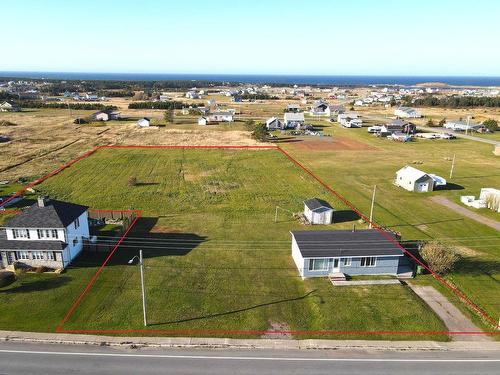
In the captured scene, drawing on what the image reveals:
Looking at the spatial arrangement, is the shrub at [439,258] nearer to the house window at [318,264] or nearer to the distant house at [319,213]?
the house window at [318,264]

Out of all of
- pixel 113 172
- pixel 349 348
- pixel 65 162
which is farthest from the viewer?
pixel 65 162

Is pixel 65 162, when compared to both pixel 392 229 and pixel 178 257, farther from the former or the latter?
pixel 392 229

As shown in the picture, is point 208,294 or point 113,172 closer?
point 208,294

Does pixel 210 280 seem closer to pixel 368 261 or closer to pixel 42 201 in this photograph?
pixel 368 261

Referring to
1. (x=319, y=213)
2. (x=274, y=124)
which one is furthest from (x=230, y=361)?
(x=274, y=124)

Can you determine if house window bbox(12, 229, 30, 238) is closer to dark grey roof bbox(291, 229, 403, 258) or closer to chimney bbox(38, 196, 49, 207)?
chimney bbox(38, 196, 49, 207)

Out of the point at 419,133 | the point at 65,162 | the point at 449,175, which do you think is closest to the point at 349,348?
the point at 449,175

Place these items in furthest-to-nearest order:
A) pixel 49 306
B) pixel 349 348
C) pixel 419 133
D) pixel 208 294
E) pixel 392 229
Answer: pixel 419 133 < pixel 392 229 < pixel 208 294 < pixel 49 306 < pixel 349 348

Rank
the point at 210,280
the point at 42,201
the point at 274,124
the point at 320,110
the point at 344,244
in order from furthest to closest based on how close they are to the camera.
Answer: the point at 320,110 → the point at 274,124 → the point at 42,201 → the point at 344,244 → the point at 210,280
